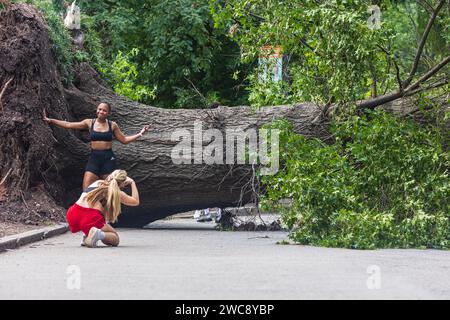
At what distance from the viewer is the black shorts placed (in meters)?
15.8

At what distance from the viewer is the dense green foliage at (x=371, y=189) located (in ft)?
46.6

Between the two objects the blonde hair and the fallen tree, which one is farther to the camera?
the fallen tree

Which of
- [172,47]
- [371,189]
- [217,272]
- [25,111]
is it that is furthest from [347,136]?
[172,47]

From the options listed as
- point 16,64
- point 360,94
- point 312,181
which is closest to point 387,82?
point 360,94

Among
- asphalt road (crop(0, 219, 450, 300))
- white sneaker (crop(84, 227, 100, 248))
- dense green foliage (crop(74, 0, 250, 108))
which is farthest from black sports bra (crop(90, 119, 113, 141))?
dense green foliage (crop(74, 0, 250, 108))

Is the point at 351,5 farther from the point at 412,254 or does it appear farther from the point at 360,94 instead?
the point at 412,254

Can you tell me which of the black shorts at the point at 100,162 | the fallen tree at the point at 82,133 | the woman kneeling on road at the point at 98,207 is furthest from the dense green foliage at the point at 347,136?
the woman kneeling on road at the point at 98,207

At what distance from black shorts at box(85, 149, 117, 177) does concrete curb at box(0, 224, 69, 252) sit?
3.43 feet

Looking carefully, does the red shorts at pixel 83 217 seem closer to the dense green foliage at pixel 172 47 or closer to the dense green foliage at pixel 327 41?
the dense green foliage at pixel 327 41

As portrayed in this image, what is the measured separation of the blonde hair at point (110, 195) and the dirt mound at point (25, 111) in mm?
3636

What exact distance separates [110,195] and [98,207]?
0.29 meters

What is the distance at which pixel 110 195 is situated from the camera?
514 inches

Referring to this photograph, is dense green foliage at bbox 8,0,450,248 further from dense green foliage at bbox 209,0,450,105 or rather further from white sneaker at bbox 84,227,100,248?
white sneaker at bbox 84,227,100,248
